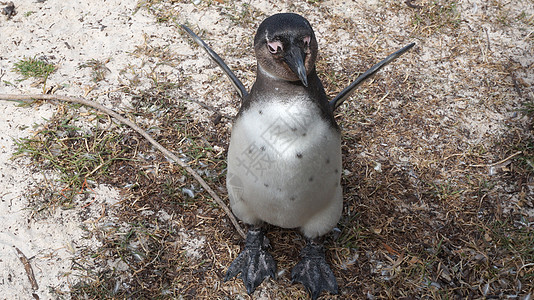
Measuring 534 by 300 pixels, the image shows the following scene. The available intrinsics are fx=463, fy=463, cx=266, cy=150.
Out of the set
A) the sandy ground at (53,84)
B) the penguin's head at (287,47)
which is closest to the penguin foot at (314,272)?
the penguin's head at (287,47)

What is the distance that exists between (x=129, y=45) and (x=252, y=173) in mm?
1908

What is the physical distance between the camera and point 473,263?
2377 millimetres

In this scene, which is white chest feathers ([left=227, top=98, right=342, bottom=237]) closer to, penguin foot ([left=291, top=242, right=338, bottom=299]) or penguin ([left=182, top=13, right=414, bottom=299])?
penguin ([left=182, top=13, right=414, bottom=299])

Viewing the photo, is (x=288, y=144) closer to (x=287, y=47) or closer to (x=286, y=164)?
(x=286, y=164)

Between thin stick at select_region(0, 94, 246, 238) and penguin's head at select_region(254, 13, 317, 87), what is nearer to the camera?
penguin's head at select_region(254, 13, 317, 87)

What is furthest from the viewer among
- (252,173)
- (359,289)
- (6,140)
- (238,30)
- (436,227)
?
(238,30)

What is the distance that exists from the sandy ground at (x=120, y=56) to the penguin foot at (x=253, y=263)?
0.76m

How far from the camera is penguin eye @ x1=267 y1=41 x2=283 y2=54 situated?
5.59 feet

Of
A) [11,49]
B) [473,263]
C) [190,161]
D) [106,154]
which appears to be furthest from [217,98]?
[473,263]

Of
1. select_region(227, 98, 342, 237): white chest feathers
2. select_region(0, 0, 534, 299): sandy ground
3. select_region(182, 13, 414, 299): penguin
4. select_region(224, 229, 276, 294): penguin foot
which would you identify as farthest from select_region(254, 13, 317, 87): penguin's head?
select_region(0, 0, 534, 299): sandy ground

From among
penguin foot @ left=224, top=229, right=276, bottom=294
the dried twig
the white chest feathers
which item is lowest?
penguin foot @ left=224, top=229, right=276, bottom=294

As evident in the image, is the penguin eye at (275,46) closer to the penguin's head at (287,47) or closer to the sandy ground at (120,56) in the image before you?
the penguin's head at (287,47)

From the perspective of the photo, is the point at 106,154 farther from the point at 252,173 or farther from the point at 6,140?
the point at 252,173

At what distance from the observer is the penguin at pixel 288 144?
173 centimetres
